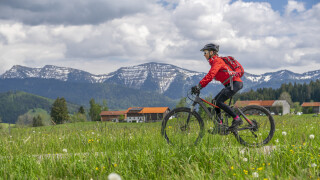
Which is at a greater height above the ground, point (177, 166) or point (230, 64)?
point (230, 64)

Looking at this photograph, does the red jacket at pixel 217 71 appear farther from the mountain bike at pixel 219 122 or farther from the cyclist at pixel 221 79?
the mountain bike at pixel 219 122

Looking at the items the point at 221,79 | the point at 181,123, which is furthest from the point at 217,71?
the point at 181,123

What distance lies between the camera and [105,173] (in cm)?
411

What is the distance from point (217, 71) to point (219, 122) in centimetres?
132

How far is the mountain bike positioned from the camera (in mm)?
6680

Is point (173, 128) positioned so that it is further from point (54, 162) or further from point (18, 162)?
point (18, 162)

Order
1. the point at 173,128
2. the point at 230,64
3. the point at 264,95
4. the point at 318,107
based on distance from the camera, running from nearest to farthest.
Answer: the point at 173,128 < the point at 230,64 < the point at 318,107 < the point at 264,95

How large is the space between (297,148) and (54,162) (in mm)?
4029

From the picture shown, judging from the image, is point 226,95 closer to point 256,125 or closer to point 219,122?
point 219,122

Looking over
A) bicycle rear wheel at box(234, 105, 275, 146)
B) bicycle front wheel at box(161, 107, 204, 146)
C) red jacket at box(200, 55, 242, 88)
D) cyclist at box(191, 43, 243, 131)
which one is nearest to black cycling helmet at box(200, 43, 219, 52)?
cyclist at box(191, 43, 243, 131)

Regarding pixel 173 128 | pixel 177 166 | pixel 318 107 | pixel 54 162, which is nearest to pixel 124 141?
pixel 173 128

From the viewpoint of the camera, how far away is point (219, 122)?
7227mm

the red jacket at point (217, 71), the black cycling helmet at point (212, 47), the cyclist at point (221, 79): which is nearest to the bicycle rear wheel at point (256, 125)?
the cyclist at point (221, 79)

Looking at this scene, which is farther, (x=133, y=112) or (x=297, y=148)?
(x=133, y=112)
